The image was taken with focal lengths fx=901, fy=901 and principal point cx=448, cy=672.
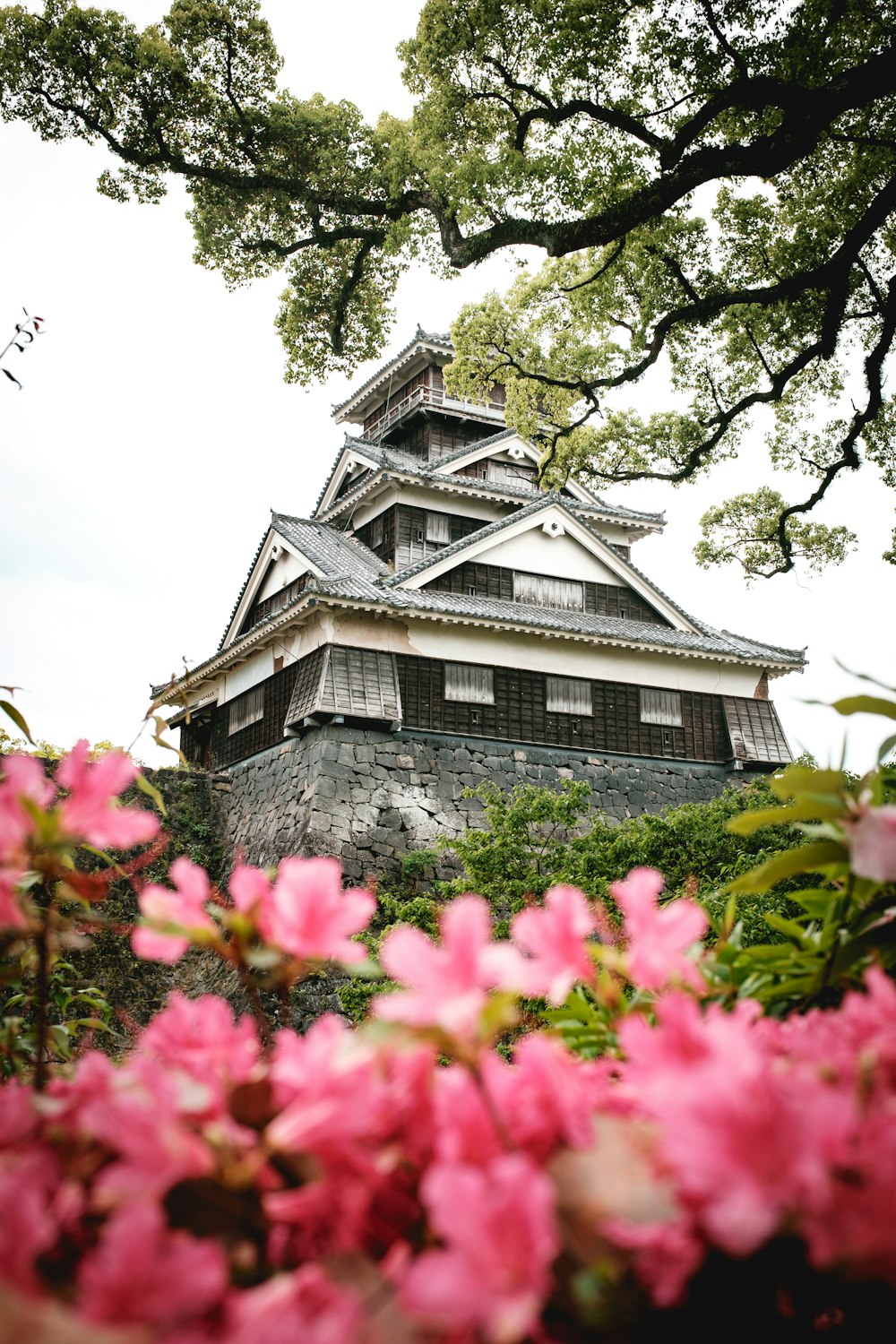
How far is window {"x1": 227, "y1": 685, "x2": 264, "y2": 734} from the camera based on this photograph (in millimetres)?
17094

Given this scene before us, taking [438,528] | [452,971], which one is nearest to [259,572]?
[438,528]

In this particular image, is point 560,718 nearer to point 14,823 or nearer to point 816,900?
point 816,900

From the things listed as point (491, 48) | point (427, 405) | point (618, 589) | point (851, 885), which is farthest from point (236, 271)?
point (851, 885)

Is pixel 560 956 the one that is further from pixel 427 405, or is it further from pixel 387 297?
pixel 427 405

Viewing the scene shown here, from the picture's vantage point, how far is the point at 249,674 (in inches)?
690

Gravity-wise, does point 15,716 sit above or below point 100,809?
above

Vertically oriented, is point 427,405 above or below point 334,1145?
above

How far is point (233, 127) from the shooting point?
478 inches

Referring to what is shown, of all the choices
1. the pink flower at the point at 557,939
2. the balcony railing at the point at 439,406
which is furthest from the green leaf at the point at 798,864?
the balcony railing at the point at 439,406

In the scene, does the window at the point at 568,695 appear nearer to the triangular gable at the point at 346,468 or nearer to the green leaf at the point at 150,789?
the triangular gable at the point at 346,468

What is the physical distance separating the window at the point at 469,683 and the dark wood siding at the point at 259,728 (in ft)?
8.90

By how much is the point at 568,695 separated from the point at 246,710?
20.4ft

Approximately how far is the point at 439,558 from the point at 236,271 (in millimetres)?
5780

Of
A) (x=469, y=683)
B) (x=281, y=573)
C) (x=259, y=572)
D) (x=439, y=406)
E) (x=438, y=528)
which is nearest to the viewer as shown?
(x=469, y=683)
